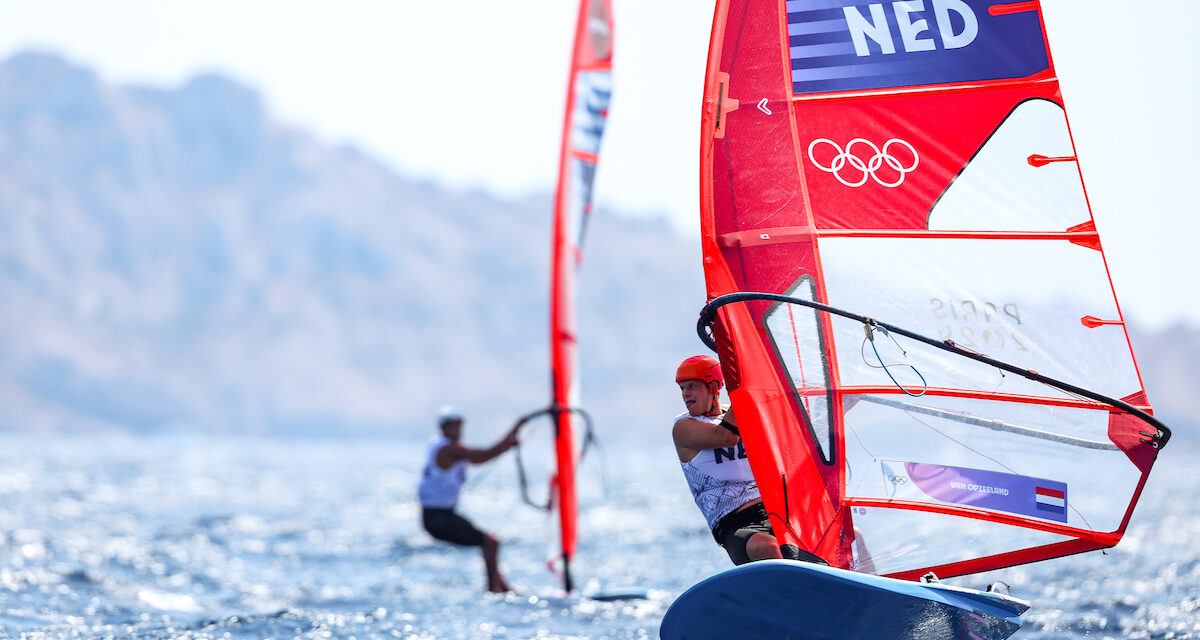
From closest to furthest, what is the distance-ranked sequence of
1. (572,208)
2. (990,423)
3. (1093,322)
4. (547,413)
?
(1093,322) < (990,423) < (547,413) < (572,208)

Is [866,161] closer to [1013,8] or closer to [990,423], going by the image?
[1013,8]

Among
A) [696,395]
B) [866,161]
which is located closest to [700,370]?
[696,395]

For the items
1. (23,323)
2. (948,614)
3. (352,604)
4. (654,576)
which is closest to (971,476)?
(948,614)

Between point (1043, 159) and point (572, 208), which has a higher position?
point (572, 208)

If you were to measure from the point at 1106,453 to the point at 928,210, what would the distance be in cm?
130

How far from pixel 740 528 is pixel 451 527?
519cm

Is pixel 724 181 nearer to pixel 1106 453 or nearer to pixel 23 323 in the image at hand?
pixel 1106 453

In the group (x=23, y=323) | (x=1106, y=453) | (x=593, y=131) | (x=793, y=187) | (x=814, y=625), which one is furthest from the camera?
(x=23, y=323)

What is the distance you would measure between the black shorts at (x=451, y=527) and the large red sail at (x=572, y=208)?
29.3 inches

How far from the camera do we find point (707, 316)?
207 inches

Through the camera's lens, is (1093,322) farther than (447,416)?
No

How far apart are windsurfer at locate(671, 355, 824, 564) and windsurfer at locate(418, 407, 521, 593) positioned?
4700 millimetres

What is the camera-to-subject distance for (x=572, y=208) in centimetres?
1055

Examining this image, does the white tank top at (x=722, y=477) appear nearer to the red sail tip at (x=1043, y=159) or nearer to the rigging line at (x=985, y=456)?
the rigging line at (x=985, y=456)
